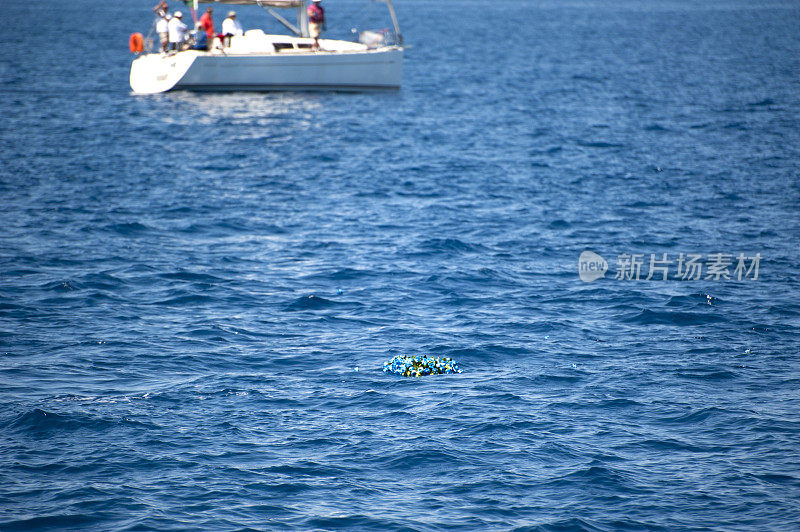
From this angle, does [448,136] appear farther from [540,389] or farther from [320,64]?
[540,389]

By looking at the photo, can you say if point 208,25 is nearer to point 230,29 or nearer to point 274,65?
point 230,29

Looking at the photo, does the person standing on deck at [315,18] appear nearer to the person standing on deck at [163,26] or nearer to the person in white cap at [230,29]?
the person in white cap at [230,29]

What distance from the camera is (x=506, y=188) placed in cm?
2978

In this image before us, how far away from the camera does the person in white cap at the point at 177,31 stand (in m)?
43.3

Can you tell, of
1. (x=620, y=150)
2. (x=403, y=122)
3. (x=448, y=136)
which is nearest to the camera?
(x=620, y=150)

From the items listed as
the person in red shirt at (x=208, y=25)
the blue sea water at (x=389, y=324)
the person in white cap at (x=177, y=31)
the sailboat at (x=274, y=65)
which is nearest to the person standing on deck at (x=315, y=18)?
the sailboat at (x=274, y=65)

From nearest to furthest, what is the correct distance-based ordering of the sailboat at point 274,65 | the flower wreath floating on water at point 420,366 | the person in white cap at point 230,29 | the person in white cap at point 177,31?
the flower wreath floating on water at point 420,366
the person in white cap at point 177,31
the sailboat at point 274,65
the person in white cap at point 230,29

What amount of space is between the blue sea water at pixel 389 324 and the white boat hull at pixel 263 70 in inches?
125

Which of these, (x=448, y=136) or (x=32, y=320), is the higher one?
(x=448, y=136)

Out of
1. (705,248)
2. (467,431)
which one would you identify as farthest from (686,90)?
(467,431)

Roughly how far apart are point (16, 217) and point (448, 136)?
1993cm

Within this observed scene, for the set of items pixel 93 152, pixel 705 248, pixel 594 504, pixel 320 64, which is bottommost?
pixel 594 504

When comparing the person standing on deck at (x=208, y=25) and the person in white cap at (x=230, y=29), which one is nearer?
the person standing on deck at (x=208, y=25)

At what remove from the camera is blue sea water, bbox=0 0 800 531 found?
12.2 meters
